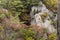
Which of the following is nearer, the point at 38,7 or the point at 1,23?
the point at 1,23

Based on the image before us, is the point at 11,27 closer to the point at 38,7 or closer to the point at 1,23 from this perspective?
the point at 1,23

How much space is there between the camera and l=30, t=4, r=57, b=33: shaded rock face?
27.1 feet

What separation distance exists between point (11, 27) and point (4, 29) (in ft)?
0.95

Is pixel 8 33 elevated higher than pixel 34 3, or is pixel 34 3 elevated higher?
pixel 34 3

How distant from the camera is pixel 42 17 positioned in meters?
8.51

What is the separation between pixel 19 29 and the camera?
6.95 meters

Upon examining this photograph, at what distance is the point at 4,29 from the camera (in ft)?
22.1

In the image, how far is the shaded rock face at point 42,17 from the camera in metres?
8.27

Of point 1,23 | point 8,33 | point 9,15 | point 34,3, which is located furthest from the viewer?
point 34,3

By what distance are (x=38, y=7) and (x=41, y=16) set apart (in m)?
0.87

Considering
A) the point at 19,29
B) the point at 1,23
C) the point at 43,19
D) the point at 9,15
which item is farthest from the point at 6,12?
the point at 43,19

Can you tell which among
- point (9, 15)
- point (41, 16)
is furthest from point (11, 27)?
point (41, 16)

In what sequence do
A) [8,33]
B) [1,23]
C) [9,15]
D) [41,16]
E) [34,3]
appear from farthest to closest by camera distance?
[34,3], [41,16], [9,15], [1,23], [8,33]

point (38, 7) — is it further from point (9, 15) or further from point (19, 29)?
point (19, 29)
